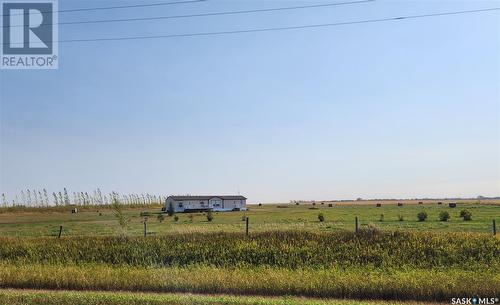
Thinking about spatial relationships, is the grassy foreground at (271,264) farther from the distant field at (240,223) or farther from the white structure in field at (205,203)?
the white structure in field at (205,203)

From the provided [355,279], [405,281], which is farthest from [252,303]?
[405,281]

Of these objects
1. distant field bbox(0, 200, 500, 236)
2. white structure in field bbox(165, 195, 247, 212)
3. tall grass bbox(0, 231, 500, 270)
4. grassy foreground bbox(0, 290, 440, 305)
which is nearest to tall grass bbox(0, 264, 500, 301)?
grassy foreground bbox(0, 290, 440, 305)

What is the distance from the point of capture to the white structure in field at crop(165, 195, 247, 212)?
94.5 m

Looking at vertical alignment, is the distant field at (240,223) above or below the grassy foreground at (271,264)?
below

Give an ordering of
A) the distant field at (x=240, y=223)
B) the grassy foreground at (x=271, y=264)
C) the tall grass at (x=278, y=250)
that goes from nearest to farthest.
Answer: the grassy foreground at (x=271, y=264)
the tall grass at (x=278, y=250)
the distant field at (x=240, y=223)

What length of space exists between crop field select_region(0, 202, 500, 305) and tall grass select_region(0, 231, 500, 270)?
4 centimetres

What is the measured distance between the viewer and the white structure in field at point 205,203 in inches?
3721

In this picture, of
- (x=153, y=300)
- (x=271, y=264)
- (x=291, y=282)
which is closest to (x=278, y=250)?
(x=271, y=264)

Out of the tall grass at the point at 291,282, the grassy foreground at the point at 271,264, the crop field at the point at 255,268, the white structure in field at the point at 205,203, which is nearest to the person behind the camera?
the crop field at the point at 255,268

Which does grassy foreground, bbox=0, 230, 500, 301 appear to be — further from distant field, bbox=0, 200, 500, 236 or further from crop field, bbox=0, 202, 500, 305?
distant field, bbox=0, 200, 500, 236

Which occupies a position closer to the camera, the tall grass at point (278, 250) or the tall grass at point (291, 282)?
the tall grass at point (291, 282)

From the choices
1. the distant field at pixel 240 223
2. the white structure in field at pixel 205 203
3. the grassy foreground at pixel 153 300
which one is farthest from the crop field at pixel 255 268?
the white structure in field at pixel 205 203

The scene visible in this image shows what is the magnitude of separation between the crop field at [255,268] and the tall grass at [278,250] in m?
0.04

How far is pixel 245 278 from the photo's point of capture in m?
14.8
